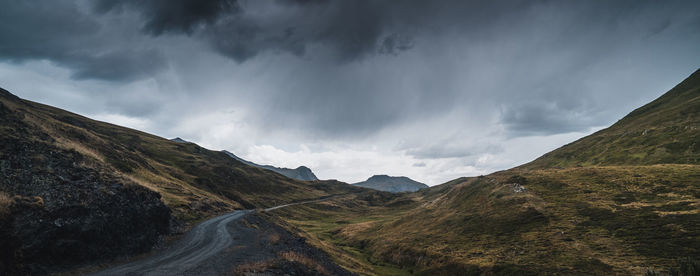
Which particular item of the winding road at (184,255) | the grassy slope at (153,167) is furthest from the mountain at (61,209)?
the winding road at (184,255)

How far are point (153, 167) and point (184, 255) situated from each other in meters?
91.9

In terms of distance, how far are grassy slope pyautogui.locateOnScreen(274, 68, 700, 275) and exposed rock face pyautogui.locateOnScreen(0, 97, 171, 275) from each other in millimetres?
36185

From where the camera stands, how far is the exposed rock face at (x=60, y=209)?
699 inches

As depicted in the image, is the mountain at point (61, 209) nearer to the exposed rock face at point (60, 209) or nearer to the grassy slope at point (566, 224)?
the exposed rock face at point (60, 209)

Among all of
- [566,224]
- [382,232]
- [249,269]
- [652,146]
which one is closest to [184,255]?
[249,269]

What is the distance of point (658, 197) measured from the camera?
44.1m

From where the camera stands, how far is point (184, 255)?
25.7 m

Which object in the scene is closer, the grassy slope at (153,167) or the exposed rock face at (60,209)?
the exposed rock face at (60,209)

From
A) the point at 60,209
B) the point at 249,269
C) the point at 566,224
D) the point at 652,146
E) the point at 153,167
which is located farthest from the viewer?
the point at 153,167

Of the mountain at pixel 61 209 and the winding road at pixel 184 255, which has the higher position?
the mountain at pixel 61 209

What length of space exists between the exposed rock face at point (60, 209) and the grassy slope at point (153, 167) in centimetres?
188

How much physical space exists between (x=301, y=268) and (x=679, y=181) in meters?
70.9

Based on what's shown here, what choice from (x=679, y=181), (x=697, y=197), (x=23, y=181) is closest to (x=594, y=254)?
(x=697, y=197)

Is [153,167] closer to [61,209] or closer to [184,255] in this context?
[61,209]
